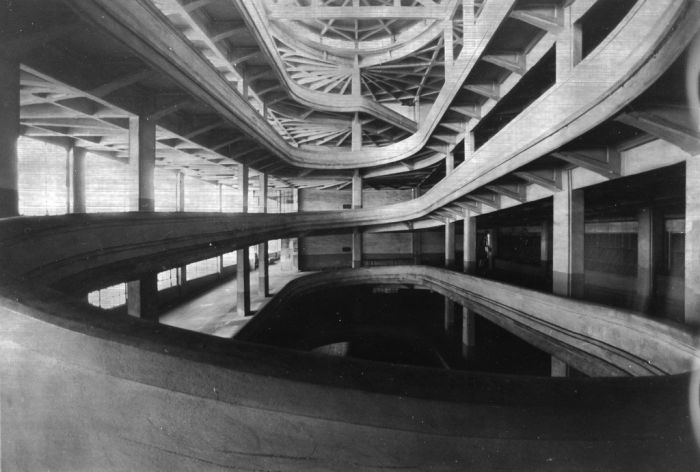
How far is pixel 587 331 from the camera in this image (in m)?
4.91

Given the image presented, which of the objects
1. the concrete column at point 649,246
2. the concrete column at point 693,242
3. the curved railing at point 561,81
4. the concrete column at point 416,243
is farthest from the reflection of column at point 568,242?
the concrete column at point 416,243

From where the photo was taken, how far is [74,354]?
3.47 feet

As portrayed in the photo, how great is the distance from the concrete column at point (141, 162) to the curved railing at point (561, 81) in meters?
1.50

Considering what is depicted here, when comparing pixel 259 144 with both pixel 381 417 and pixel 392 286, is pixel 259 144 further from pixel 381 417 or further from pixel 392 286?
pixel 381 417

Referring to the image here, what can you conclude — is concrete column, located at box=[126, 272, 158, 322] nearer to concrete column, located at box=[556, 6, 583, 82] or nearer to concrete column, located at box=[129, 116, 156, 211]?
concrete column, located at box=[129, 116, 156, 211]

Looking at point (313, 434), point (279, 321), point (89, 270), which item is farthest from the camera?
point (279, 321)

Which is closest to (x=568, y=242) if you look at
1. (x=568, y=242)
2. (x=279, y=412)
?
(x=568, y=242)

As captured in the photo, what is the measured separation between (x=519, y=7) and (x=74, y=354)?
747cm

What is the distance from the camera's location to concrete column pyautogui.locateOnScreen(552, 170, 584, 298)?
6.35 meters

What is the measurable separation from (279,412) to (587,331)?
5.50 m

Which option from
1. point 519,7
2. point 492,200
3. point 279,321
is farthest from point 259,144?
point 519,7

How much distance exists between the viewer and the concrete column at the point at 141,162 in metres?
7.43

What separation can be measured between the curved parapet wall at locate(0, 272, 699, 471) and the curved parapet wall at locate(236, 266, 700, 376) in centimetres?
344

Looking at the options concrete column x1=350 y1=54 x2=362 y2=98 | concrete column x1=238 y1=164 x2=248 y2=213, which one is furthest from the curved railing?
concrete column x1=350 y1=54 x2=362 y2=98
